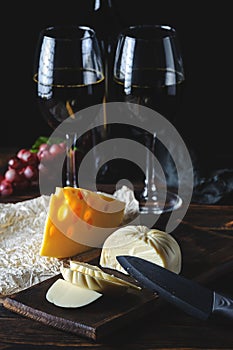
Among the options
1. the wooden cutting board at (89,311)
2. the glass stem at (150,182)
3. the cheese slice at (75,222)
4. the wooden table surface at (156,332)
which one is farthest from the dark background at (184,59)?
the wooden cutting board at (89,311)

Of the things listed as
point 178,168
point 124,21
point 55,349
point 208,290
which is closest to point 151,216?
point 178,168

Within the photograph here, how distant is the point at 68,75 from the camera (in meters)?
1.32

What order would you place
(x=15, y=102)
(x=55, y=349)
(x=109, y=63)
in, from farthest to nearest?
(x=15, y=102) < (x=109, y=63) < (x=55, y=349)

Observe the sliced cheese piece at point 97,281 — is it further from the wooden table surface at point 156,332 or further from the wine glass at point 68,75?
the wine glass at point 68,75

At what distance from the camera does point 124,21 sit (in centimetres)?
182

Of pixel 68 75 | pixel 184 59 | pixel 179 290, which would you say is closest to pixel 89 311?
pixel 179 290

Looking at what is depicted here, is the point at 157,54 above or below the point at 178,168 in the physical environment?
above

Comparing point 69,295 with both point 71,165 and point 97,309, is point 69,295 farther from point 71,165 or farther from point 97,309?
point 71,165

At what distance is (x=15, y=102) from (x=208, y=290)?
3.66ft

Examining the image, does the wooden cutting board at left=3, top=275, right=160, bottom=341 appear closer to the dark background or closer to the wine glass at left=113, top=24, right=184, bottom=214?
the wine glass at left=113, top=24, right=184, bottom=214

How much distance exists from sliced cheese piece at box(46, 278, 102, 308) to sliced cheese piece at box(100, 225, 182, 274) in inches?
4.3

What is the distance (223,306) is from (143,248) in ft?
0.57

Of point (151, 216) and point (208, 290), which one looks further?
point (151, 216)

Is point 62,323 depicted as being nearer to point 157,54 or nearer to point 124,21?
point 157,54
